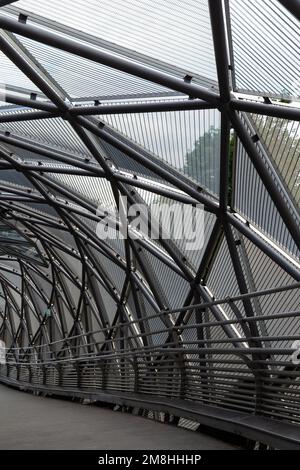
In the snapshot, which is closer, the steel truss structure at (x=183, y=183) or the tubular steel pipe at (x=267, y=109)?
the steel truss structure at (x=183, y=183)

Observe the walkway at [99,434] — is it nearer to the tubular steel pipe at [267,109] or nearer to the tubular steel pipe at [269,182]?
the tubular steel pipe at [269,182]

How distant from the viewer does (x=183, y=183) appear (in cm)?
1619

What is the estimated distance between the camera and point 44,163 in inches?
864

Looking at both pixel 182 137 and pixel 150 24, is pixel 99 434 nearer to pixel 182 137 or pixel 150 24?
pixel 150 24

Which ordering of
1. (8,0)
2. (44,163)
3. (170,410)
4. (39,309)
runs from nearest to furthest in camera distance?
(8,0) → (170,410) → (44,163) → (39,309)

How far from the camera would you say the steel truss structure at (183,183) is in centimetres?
972

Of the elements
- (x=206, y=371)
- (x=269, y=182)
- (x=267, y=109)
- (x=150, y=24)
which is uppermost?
(x=150, y=24)

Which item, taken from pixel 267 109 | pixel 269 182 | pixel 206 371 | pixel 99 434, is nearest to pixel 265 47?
pixel 267 109

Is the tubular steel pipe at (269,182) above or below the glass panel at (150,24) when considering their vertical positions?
below

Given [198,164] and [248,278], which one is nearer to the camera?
[198,164]

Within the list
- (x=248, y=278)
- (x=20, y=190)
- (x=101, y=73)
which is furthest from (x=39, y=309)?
(x=101, y=73)

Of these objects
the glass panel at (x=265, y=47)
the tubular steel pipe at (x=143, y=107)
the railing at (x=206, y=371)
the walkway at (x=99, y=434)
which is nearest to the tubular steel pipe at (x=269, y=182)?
the tubular steel pipe at (x=143, y=107)
